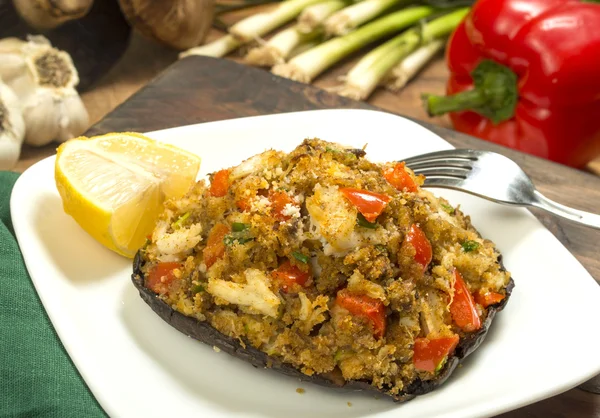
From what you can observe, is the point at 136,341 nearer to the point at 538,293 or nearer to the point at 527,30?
the point at 538,293

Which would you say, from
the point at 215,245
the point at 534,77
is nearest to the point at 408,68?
the point at 534,77

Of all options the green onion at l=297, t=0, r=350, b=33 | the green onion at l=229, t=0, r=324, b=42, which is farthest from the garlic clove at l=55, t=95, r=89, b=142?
the green onion at l=297, t=0, r=350, b=33

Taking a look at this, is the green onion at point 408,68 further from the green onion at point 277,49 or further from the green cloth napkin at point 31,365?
the green cloth napkin at point 31,365

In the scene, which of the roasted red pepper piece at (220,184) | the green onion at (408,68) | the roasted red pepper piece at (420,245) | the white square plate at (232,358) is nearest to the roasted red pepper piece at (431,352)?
the white square plate at (232,358)

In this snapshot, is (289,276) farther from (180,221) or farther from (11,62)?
(11,62)

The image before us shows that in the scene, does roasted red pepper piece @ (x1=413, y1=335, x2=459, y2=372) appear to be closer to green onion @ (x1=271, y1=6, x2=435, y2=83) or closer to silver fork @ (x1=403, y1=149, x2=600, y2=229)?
silver fork @ (x1=403, y1=149, x2=600, y2=229)
